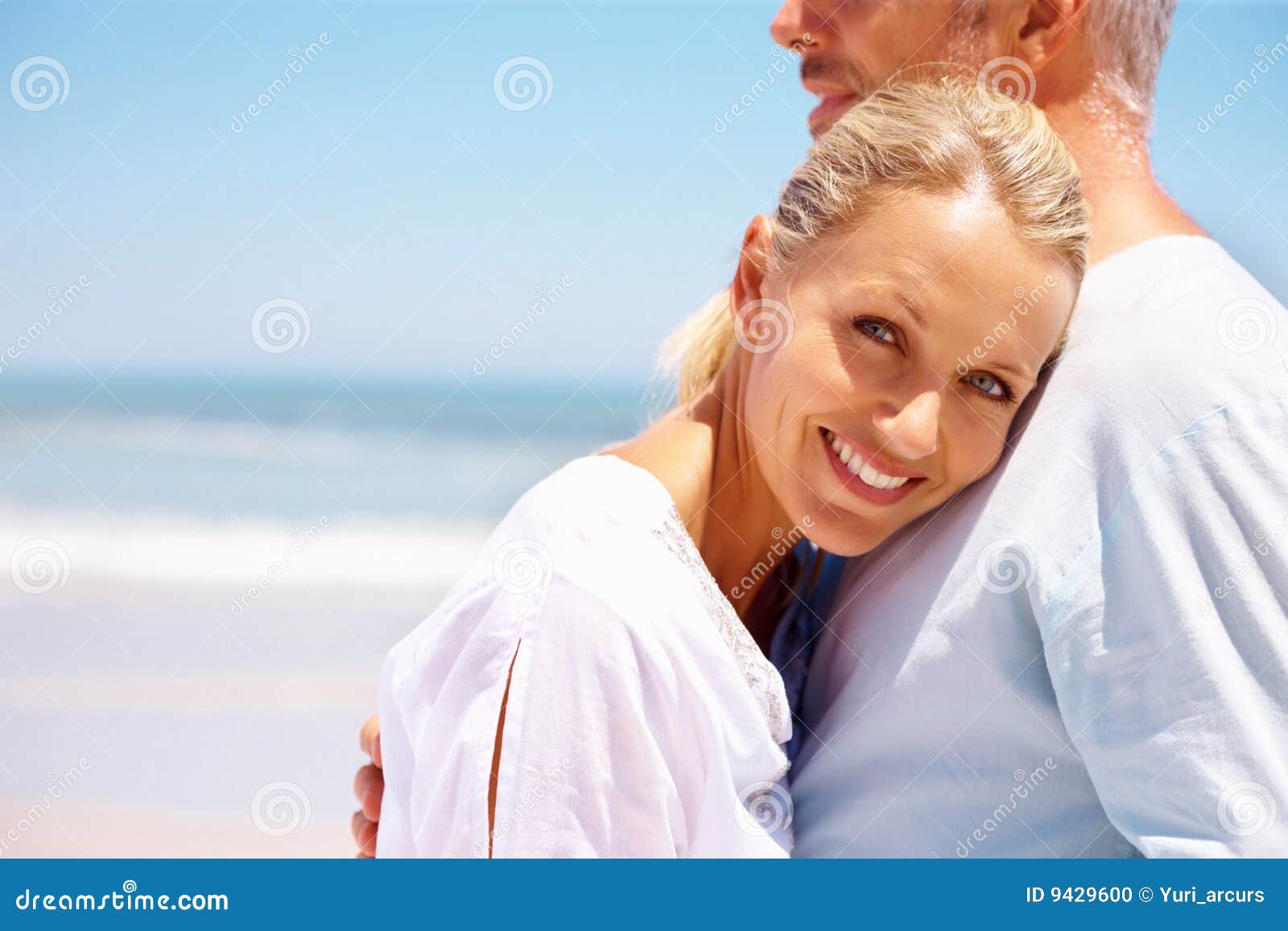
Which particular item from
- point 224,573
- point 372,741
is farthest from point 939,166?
point 224,573

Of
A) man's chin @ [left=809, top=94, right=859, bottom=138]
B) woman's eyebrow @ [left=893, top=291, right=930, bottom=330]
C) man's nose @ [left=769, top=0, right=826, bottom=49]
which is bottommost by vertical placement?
woman's eyebrow @ [left=893, top=291, right=930, bottom=330]

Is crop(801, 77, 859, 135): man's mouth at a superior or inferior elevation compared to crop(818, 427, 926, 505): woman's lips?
superior

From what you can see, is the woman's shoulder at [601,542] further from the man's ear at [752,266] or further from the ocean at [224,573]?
the ocean at [224,573]

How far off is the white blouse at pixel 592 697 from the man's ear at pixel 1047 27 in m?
1.03

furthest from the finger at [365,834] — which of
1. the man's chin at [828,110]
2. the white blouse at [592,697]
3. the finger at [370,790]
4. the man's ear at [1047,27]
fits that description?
the man's ear at [1047,27]

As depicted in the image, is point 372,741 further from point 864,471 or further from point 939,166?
point 939,166

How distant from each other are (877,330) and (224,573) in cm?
810

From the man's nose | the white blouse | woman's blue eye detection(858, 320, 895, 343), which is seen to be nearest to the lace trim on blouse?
the white blouse

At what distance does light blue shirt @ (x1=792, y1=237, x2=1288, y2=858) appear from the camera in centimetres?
147

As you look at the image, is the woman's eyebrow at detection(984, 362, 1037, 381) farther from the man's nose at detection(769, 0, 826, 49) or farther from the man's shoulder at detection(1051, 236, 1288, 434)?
the man's nose at detection(769, 0, 826, 49)

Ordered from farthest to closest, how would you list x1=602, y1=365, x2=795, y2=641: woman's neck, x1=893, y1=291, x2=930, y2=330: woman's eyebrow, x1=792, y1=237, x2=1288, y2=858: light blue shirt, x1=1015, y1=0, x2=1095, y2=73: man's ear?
x1=1015, y1=0, x2=1095, y2=73: man's ear, x1=602, y1=365, x2=795, y2=641: woman's neck, x1=893, y1=291, x2=930, y2=330: woman's eyebrow, x1=792, y1=237, x2=1288, y2=858: light blue shirt

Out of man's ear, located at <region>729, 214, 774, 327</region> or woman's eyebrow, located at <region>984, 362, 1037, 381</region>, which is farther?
man's ear, located at <region>729, 214, 774, 327</region>

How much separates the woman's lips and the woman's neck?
16 centimetres

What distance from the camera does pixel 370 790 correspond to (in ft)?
7.22
